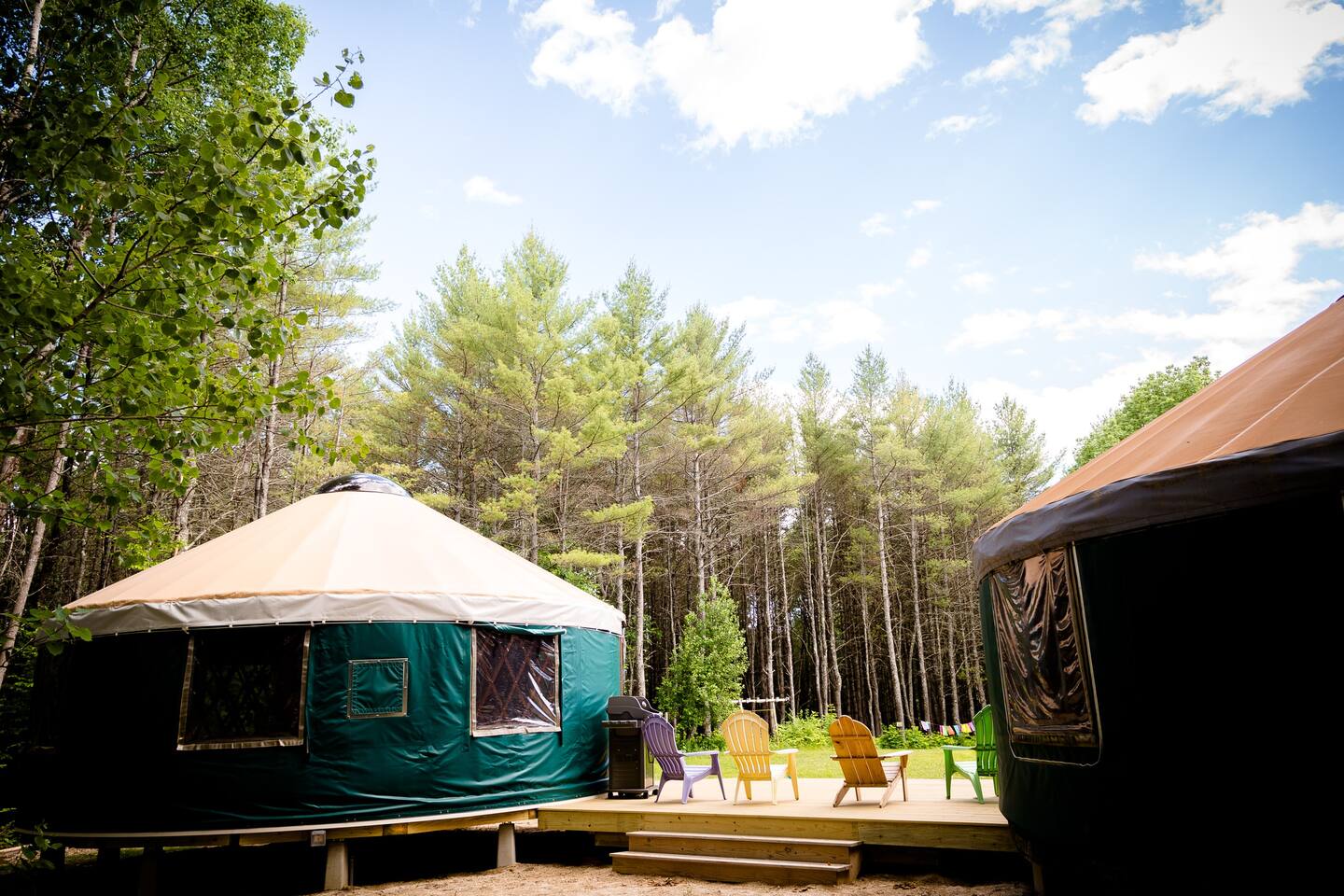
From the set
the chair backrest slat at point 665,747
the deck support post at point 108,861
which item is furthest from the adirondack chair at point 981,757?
the deck support post at point 108,861

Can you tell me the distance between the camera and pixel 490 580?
21.4 ft

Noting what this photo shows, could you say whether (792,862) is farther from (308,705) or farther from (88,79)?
(88,79)

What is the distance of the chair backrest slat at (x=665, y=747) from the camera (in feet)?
20.1

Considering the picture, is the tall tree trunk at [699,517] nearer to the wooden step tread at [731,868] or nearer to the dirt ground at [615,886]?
the dirt ground at [615,886]

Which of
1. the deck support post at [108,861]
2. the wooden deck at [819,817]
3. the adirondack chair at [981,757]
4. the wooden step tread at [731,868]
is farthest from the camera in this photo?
the deck support post at [108,861]

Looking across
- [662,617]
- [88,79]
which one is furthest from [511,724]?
[662,617]

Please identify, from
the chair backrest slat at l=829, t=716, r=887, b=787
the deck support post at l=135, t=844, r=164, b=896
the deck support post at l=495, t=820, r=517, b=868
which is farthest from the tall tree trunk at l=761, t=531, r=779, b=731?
the deck support post at l=135, t=844, r=164, b=896

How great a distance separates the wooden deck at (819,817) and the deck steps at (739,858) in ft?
0.32

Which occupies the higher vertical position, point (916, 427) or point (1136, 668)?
point (916, 427)

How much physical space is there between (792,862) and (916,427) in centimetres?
1642

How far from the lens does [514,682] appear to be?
630 centimetres

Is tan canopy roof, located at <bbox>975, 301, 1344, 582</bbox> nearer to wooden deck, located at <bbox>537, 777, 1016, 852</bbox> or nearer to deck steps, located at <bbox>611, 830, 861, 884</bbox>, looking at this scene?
wooden deck, located at <bbox>537, 777, 1016, 852</bbox>

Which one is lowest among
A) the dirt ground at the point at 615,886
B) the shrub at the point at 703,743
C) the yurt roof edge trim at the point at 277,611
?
the shrub at the point at 703,743

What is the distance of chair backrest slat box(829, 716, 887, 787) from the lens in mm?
5141
